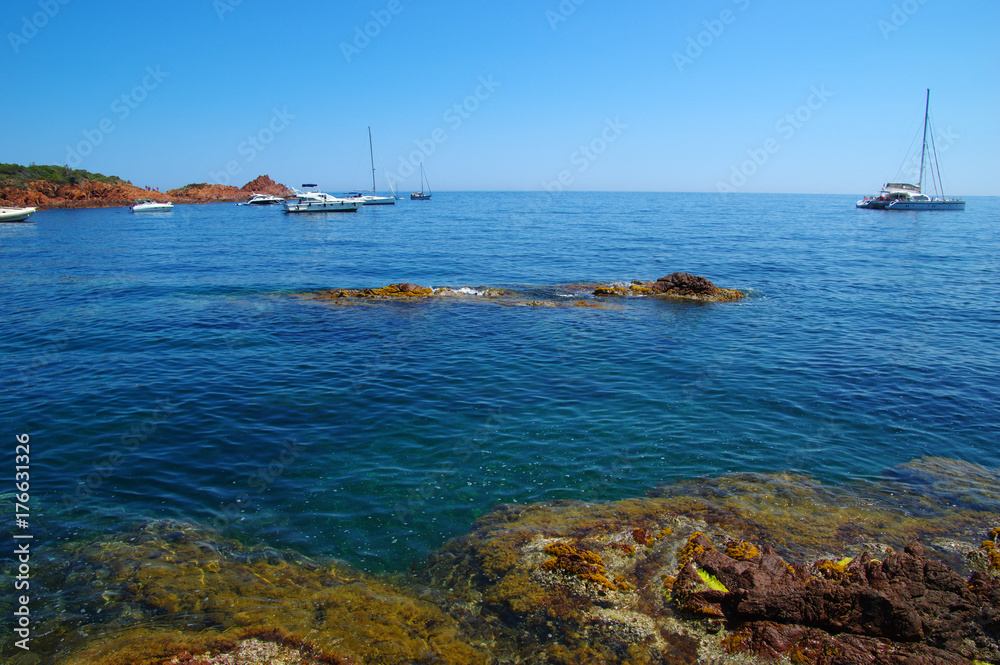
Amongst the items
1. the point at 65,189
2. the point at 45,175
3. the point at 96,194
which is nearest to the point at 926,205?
the point at 96,194

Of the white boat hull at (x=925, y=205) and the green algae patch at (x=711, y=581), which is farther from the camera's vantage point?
the white boat hull at (x=925, y=205)

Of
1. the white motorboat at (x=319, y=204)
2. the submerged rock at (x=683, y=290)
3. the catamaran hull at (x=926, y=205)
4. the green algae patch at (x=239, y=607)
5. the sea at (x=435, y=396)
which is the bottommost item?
the green algae patch at (x=239, y=607)

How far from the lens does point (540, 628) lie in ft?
25.4

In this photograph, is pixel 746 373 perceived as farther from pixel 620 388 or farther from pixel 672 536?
pixel 672 536

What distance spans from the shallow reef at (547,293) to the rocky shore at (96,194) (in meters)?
118

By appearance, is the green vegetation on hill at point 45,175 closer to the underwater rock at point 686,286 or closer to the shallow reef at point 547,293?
the shallow reef at point 547,293

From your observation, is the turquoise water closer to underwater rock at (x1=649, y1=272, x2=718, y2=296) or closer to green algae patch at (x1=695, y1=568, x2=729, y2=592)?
underwater rock at (x1=649, y1=272, x2=718, y2=296)

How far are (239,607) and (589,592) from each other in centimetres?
539

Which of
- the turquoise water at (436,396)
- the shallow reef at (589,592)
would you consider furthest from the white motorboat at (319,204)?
the shallow reef at (589,592)

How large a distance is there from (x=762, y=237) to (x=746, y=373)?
5758cm

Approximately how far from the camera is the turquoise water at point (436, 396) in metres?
11.5

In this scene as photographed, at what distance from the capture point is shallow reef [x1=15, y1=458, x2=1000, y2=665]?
23.6ft

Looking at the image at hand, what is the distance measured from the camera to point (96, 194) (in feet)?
430

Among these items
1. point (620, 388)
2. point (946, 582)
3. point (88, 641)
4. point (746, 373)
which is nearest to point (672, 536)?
point (946, 582)
